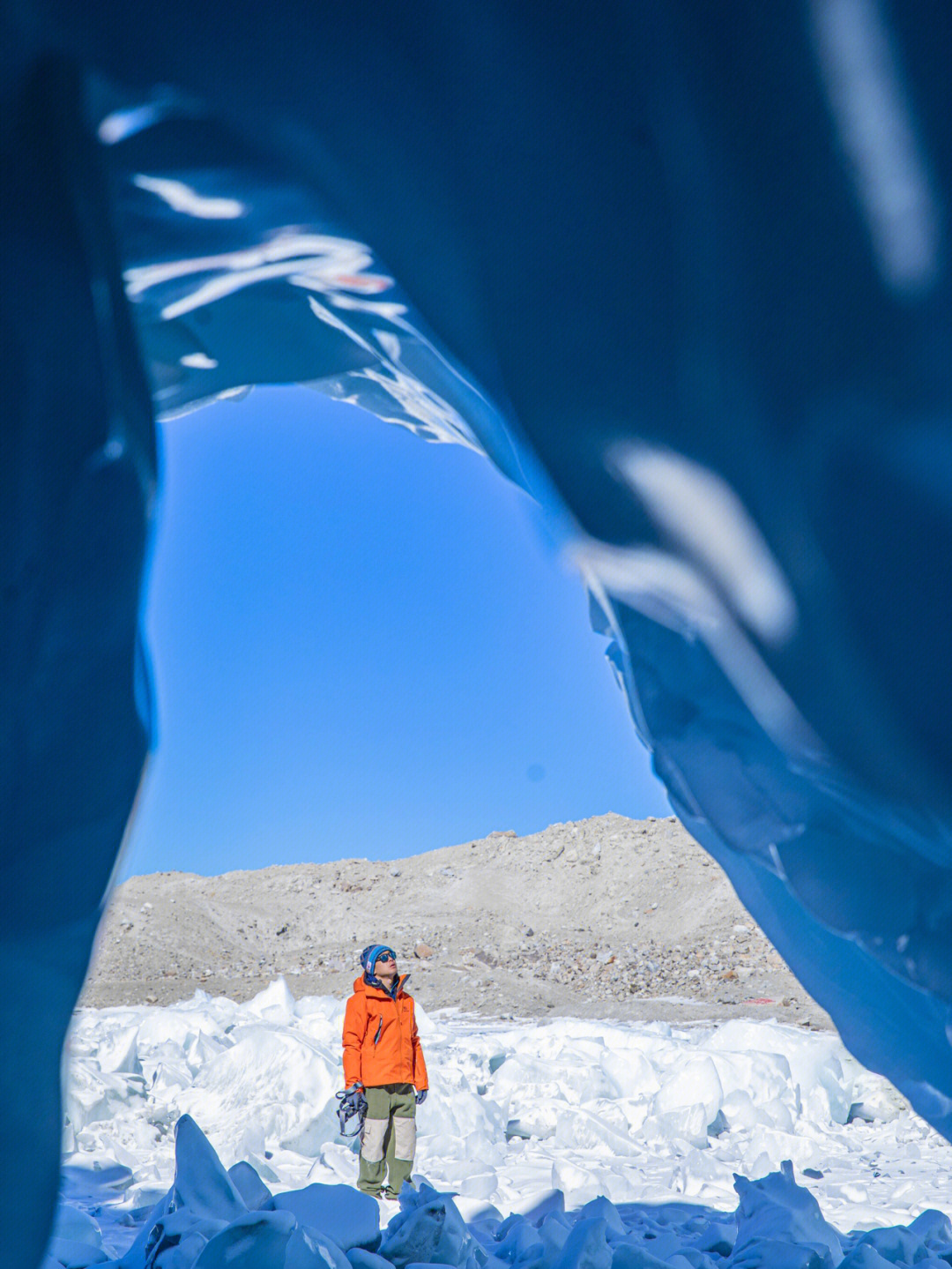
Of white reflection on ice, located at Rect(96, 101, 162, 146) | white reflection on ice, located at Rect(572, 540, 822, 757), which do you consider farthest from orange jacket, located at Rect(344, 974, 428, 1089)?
white reflection on ice, located at Rect(96, 101, 162, 146)

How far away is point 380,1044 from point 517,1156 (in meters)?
1.13

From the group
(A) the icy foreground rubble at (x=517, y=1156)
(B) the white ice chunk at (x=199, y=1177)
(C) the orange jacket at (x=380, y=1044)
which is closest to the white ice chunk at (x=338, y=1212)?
(A) the icy foreground rubble at (x=517, y=1156)

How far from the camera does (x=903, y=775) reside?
1.72 meters

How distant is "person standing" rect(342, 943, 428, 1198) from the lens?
14.4 feet

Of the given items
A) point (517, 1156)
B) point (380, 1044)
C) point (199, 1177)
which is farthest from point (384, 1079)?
point (199, 1177)

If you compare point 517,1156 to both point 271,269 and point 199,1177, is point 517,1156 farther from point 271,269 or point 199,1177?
point 271,269

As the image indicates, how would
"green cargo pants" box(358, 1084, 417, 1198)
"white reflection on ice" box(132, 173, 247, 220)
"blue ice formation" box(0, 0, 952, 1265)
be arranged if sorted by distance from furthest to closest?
"green cargo pants" box(358, 1084, 417, 1198) → "white reflection on ice" box(132, 173, 247, 220) → "blue ice formation" box(0, 0, 952, 1265)

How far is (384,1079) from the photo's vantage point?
442cm

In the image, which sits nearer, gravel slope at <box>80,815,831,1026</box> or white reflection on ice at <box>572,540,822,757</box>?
white reflection on ice at <box>572,540,822,757</box>

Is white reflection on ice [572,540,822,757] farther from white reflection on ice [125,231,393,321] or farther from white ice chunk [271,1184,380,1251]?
white ice chunk [271,1184,380,1251]

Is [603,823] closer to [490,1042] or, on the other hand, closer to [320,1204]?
[490,1042]

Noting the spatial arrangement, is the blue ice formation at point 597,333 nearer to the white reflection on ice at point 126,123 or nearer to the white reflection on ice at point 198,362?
the white reflection on ice at point 126,123

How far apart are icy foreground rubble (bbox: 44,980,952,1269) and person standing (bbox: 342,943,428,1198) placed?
0.23 meters

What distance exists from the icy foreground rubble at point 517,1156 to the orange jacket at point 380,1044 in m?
0.48
